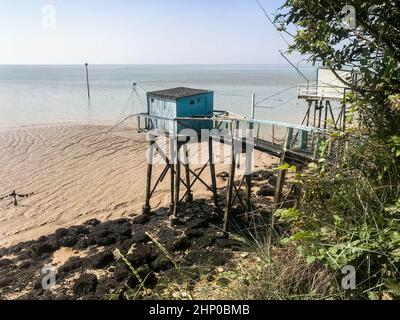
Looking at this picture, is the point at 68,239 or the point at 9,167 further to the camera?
the point at 9,167

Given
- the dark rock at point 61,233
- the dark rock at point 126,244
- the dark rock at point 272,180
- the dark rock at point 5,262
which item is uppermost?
the dark rock at point 272,180

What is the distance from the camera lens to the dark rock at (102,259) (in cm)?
861

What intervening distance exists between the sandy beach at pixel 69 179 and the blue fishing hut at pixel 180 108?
3137 mm

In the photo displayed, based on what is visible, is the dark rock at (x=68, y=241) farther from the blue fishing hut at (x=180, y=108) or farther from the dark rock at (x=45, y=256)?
the blue fishing hut at (x=180, y=108)

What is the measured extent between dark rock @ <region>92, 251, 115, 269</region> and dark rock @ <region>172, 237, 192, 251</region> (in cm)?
163

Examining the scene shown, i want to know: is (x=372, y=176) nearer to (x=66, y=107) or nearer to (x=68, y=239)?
(x=68, y=239)

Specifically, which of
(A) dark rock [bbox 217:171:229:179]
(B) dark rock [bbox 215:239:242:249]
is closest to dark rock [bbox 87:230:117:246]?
(B) dark rock [bbox 215:239:242:249]

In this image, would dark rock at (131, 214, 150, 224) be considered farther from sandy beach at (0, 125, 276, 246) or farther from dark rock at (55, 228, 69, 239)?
dark rock at (55, 228, 69, 239)

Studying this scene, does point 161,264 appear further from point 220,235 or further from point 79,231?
point 79,231

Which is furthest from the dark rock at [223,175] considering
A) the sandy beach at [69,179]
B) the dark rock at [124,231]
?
the dark rock at [124,231]

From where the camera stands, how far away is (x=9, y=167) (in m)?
17.6

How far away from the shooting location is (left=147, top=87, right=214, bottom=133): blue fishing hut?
11477 mm

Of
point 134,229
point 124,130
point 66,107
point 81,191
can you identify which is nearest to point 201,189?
point 134,229
